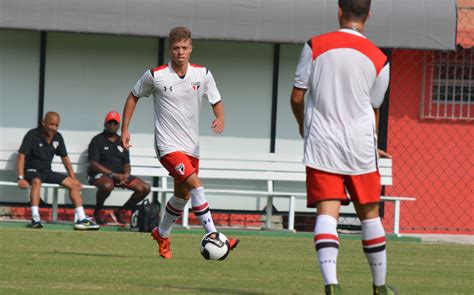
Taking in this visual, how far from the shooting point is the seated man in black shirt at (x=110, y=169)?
684 inches

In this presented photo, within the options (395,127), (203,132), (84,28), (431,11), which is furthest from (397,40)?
(84,28)

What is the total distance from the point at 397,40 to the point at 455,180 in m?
2.67

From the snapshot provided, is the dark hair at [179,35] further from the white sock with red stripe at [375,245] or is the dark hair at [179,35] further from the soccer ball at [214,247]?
the white sock with red stripe at [375,245]

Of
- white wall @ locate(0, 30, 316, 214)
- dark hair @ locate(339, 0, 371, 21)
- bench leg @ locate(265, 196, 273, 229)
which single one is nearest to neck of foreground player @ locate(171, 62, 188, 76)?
dark hair @ locate(339, 0, 371, 21)

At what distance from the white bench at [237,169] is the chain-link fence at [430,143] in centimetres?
108

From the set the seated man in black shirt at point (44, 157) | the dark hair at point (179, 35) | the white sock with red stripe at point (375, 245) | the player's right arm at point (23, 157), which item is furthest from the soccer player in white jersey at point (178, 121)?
the player's right arm at point (23, 157)

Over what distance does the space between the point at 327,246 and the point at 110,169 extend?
10.3 meters

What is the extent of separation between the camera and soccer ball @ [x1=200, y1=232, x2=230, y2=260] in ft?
35.6

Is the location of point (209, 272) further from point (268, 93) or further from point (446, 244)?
point (268, 93)

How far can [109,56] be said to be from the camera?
735 inches

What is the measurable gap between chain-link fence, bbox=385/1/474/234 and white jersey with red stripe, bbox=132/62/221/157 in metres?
7.96

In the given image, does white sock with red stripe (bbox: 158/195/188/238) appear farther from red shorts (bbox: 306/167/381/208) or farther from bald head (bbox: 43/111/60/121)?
bald head (bbox: 43/111/60/121)

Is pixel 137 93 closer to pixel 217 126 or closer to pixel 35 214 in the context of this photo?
pixel 217 126

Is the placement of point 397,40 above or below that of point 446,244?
above
